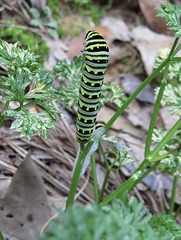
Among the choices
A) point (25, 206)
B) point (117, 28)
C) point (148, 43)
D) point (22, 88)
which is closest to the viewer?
point (22, 88)

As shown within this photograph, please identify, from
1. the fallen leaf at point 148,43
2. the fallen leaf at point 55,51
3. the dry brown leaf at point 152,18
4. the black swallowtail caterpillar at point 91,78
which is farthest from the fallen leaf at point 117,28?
the black swallowtail caterpillar at point 91,78

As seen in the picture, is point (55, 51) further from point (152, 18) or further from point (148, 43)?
point (152, 18)

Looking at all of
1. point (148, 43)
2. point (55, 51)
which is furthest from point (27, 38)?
point (148, 43)

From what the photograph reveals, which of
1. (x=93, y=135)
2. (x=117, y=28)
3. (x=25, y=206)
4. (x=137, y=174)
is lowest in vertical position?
(x=25, y=206)

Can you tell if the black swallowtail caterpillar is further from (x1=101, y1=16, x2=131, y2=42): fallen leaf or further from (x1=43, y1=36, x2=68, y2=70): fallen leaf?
(x1=101, y1=16, x2=131, y2=42): fallen leaf

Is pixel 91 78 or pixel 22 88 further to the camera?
pixel 22 88

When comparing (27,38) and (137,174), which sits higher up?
(27,38)

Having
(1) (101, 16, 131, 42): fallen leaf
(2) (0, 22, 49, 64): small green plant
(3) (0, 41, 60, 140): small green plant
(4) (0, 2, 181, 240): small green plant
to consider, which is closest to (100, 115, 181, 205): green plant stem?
(4) (0, 2, 181, 240): small green plant
